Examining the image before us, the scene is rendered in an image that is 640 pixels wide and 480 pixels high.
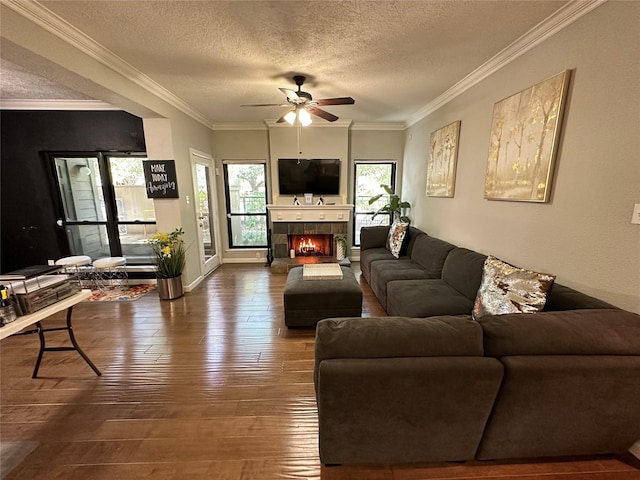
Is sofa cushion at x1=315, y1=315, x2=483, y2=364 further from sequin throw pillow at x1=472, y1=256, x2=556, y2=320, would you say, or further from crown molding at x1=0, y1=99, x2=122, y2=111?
crown molding at x1=0, y1=99, x2=122, y2=111

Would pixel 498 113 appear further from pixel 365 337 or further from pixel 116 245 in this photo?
pixel 116 245

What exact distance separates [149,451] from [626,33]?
366cm

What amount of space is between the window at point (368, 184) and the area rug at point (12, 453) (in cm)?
503

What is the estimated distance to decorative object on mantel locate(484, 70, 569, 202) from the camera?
195 cm

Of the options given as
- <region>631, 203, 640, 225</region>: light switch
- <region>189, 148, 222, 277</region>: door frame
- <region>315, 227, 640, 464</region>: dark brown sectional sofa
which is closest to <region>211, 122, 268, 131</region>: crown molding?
<region>189, 148, 222, 277</region>: door frame

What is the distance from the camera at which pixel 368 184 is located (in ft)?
18.2

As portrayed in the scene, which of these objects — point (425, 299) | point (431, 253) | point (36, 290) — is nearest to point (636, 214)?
point (425, 299)

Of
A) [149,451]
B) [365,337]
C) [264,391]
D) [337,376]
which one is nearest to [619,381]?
[365,337]

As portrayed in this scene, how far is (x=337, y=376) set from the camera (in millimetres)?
1168

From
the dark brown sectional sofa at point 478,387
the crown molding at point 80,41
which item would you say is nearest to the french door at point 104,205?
the crown molding at point 80,41

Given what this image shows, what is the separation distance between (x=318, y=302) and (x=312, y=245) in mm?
2797

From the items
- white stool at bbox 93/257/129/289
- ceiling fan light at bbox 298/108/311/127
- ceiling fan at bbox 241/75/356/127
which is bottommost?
white stool at bbox 93/257/129/289

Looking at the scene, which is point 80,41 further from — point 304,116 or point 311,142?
point 311,142

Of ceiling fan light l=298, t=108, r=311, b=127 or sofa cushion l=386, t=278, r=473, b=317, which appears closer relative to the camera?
sofa cushion l=386, t=278, r=473, b=317
